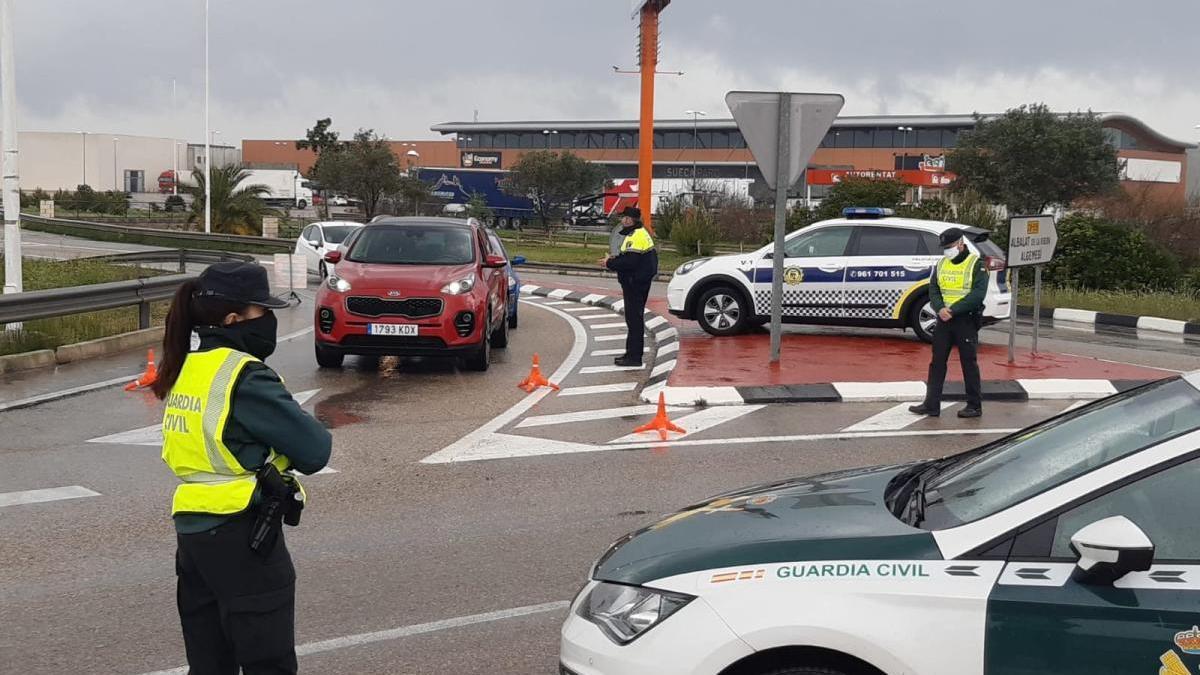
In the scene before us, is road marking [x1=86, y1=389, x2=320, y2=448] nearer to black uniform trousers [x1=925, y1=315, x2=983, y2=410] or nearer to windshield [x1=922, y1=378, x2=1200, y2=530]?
black uniform trousers [x1=925, y1=315, x2=983, y2=410]

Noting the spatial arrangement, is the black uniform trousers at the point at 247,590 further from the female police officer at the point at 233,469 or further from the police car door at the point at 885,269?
the police car door at the point at 885,269

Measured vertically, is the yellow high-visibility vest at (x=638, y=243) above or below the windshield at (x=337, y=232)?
below

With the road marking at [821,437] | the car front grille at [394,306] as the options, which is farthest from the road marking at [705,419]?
the car front grille at [394,306]

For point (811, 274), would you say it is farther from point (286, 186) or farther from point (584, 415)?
point (286, 186)

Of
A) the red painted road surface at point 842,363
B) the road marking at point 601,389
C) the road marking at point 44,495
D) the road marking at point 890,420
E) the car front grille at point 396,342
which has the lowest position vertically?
the road marking at point 44,495

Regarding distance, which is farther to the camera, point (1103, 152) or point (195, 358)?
point (1103, 152)

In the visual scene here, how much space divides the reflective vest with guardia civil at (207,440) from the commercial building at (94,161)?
95434 millimetres

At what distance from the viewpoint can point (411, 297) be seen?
12922 millimetres

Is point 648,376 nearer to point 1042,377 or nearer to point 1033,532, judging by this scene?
point 1042,377

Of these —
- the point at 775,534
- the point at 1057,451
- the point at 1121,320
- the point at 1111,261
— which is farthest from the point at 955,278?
the point at 1111,261

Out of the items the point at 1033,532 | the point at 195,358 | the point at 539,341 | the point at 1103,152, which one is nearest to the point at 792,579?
the point at 1033,532

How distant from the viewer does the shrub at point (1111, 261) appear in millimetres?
25562

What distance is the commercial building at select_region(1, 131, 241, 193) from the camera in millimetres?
92000

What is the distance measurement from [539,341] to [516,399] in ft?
17.0
